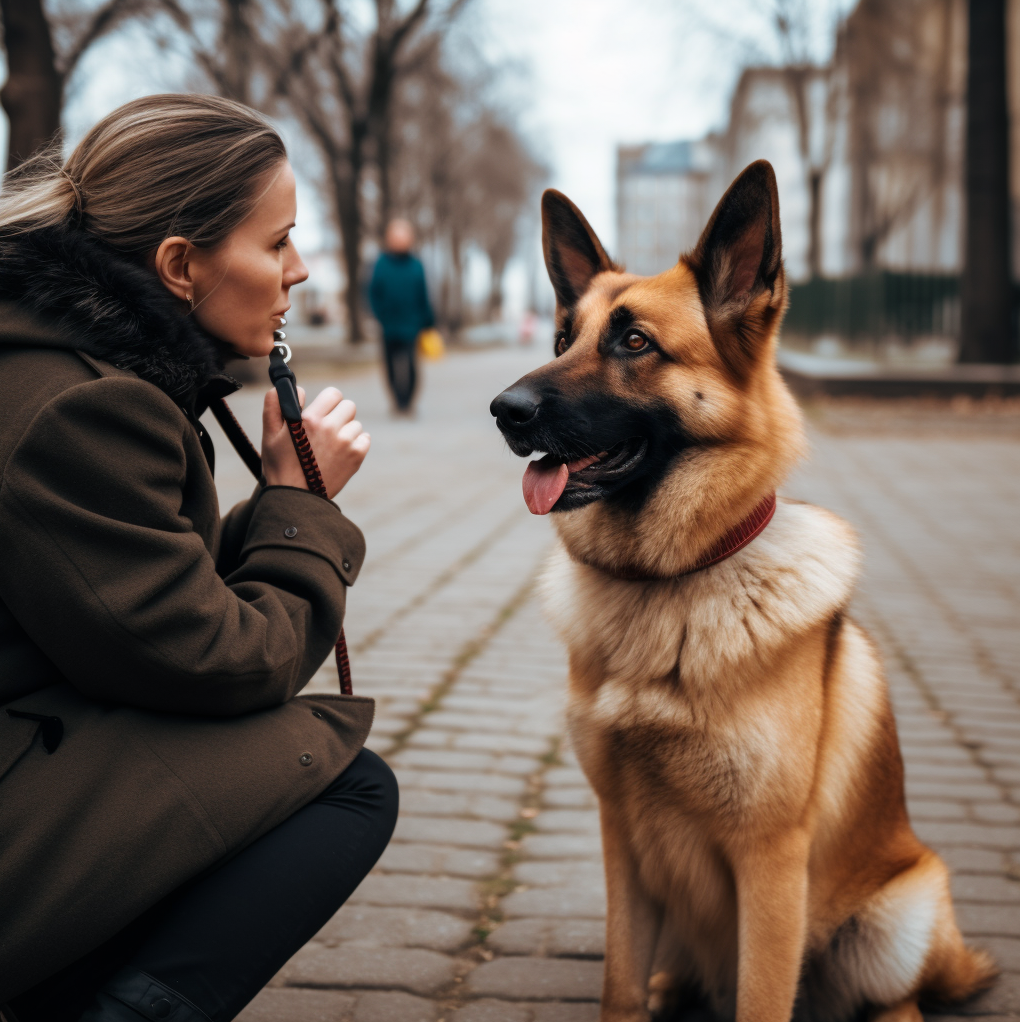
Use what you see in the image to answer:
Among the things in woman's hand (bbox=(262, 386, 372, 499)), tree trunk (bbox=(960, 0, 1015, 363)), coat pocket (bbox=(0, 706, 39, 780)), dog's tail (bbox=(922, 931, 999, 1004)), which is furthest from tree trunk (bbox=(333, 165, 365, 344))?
coat pocket (bbox=(0, 706, 39, 780))

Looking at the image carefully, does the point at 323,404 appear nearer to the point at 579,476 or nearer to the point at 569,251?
the point at 579,476

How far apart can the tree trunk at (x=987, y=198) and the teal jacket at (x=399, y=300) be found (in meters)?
8.11

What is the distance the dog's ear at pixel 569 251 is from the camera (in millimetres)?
2568

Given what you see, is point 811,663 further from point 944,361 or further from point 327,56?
point 327,56

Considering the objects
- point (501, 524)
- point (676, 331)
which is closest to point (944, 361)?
point (501, 524)

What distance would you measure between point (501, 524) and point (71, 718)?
20.8 ft

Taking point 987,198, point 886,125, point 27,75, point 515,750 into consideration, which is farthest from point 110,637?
point 886,125

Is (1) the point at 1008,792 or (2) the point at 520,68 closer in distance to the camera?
(1) the point at 1008,792

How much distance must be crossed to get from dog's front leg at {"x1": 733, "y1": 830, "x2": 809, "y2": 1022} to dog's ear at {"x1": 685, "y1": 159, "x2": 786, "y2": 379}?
1.00m

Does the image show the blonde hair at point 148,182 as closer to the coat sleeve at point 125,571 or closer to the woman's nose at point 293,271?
the woman's nose at point 293,271

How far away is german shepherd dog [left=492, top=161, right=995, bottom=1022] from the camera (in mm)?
2168

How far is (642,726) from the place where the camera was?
2.19 meters

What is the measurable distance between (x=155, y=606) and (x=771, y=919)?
1.32m

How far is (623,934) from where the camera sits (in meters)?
2.31
